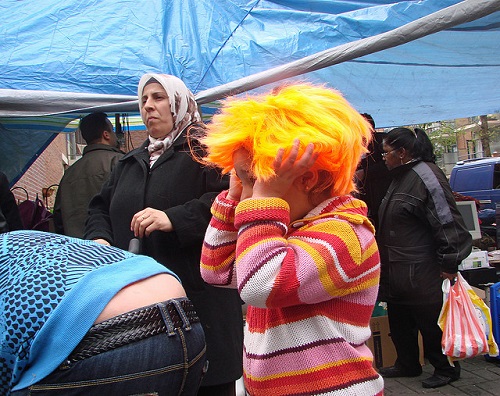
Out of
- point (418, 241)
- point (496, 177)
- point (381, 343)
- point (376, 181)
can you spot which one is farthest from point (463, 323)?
point (496, 177)

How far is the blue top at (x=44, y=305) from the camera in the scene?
1.04 metres

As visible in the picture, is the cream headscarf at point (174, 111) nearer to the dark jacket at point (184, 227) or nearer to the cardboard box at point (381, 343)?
the dark jacket at point (184, 227)

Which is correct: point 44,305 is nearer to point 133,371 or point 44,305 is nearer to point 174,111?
point 133,371

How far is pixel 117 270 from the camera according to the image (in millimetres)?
1163

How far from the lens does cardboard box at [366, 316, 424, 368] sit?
4.93 m

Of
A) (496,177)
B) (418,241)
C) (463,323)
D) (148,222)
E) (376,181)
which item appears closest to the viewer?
(148,222)

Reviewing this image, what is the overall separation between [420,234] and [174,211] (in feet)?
8.77

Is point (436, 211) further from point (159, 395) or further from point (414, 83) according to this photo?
point (159, 395)

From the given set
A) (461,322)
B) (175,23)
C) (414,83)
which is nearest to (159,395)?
(461,322)

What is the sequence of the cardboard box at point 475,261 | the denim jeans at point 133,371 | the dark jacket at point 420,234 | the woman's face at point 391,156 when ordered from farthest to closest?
the cardboard box at point 475,261 → the woman's face at point 391,156 → the dark jacket at point 420,234 → the denim jeans at point 133,371

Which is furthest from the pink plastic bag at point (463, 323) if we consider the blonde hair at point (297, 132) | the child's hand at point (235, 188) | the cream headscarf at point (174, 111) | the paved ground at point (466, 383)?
the child's hand at point (235, 188)

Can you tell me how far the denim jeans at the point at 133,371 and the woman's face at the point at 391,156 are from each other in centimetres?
358

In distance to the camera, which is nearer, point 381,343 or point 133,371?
point 133,371

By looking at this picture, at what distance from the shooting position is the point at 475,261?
498 centimetres
